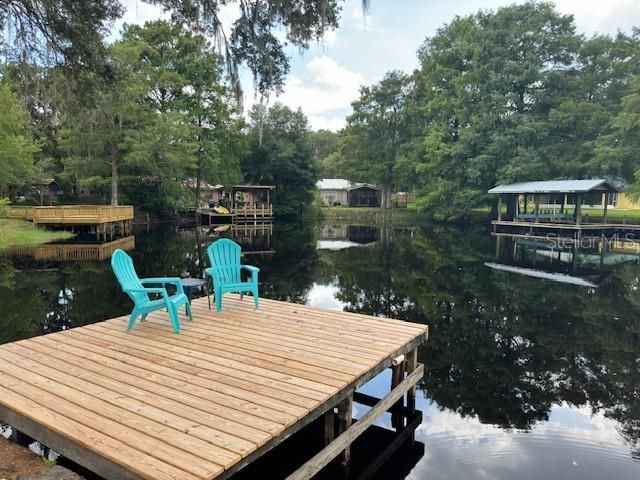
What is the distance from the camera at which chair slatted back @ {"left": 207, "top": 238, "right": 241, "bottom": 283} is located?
4730 millimetres

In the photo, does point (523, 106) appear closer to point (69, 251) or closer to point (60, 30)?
point (69, 251)

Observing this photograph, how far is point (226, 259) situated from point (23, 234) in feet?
44.5

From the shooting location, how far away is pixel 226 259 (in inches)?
191

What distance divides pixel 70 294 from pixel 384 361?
658 centimetres

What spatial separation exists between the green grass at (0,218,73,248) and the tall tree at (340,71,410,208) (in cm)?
2332

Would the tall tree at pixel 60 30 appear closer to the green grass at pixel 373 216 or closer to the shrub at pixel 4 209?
the shrub at pixel 4 209

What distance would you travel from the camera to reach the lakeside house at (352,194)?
139 ft

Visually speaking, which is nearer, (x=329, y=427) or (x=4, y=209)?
(x=329, y=427)

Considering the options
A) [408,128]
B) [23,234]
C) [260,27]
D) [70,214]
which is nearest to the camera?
[260,27]

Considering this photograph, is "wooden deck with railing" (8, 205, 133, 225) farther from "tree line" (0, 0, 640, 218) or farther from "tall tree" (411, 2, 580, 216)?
"tall tree" (411, 2, 580, 216)

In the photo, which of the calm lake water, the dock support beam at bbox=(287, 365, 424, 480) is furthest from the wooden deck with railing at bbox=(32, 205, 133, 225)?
the dock support beam at bbox=(287, 365, 424, 480)

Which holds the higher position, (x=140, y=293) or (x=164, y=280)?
(x=164, y=280)

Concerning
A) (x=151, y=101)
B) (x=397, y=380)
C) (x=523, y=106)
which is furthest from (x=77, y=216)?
(x=523, y=106)

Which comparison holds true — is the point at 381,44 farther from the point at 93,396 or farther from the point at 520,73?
the point at 520,73
